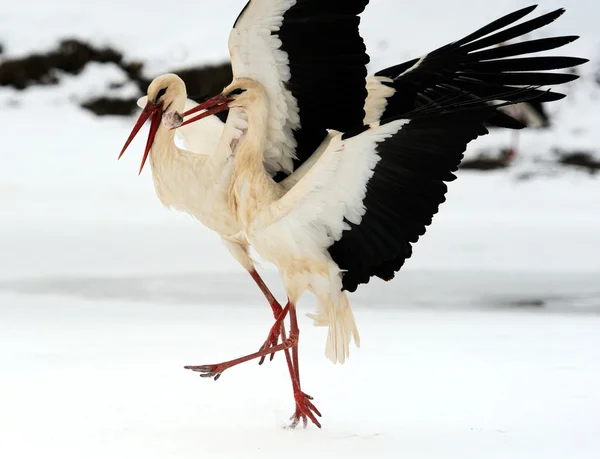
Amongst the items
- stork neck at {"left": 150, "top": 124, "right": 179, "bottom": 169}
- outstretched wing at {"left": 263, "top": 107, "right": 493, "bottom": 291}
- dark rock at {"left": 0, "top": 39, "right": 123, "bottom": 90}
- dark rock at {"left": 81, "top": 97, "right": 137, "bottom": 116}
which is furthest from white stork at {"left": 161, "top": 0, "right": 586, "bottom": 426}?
dark rock at {"left": 0, "top": 39, "right": 123, "bottom": 90}

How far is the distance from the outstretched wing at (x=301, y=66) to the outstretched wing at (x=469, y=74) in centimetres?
24

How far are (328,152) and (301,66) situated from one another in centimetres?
37

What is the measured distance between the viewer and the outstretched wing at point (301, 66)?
2035 millimetres

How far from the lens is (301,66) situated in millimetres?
2096

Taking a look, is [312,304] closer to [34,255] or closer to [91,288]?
[91,288]

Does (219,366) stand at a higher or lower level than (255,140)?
lower

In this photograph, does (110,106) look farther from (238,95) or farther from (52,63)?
(238,95)

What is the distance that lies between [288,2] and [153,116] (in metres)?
0.51

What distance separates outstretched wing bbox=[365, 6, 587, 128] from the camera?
239 cm

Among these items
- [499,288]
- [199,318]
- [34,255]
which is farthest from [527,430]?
[34,255]

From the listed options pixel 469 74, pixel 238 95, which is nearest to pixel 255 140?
pixel 238 95

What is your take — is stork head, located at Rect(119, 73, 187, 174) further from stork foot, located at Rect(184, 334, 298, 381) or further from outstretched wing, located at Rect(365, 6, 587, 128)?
stork foot, located at Rect(184, 334, 298, 381)

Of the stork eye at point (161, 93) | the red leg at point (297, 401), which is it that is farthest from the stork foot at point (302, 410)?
the stork eye at point (161, 93)

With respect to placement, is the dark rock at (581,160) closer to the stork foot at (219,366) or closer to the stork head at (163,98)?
the stork head at (163,98)
